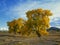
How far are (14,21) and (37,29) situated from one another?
4685cm

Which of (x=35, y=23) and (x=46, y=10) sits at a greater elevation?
(x=46, y=10)

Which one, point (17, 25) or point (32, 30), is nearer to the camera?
point (32, 30)

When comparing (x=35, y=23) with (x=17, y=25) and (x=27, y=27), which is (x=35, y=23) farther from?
(x=17, y=25)

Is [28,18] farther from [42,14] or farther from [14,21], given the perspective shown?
[14,21]

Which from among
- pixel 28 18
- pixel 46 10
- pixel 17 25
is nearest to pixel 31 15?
pixel 28 18

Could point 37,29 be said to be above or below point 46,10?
below

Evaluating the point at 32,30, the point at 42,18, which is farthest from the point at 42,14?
the point at 32,30

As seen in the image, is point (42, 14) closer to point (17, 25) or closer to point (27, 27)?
point (27, 27)

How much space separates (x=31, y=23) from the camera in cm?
7412

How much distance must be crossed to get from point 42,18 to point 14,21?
4705 centimetres

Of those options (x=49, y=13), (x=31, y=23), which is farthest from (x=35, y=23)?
(x=49, y=13)

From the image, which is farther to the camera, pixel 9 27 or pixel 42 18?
pixel 9 27

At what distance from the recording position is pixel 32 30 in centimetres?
7512

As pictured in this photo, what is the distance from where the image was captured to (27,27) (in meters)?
75.4
